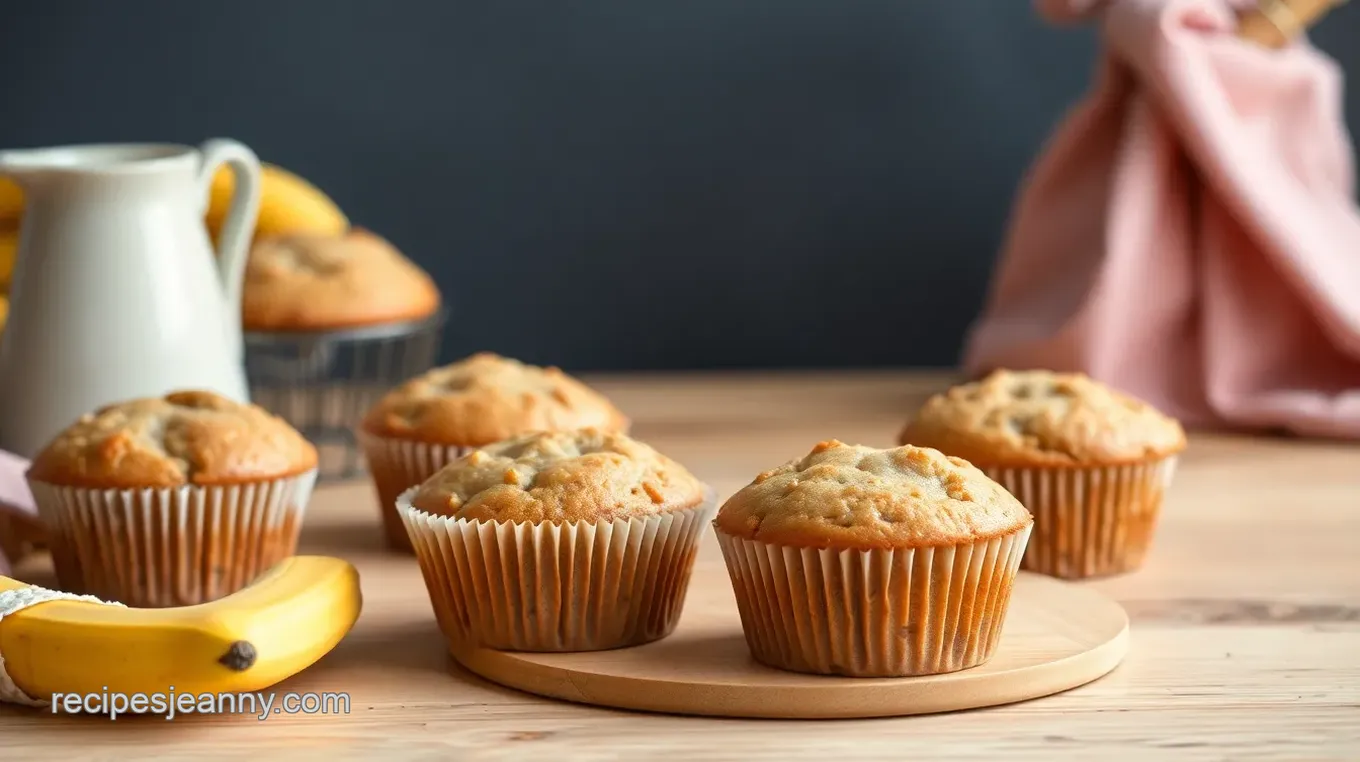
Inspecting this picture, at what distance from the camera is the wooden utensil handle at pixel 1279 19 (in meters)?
1.97

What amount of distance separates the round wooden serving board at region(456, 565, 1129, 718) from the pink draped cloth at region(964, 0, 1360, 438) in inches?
31.9

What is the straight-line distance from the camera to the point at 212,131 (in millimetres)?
2254

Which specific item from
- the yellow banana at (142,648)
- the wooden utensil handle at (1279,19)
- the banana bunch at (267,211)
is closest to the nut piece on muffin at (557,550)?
the yellow banana at (142,648)

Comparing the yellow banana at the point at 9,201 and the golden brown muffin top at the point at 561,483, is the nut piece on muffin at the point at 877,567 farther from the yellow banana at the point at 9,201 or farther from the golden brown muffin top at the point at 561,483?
the yellow banana at the point at 9,201

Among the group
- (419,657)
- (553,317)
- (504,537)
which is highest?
(504,537)

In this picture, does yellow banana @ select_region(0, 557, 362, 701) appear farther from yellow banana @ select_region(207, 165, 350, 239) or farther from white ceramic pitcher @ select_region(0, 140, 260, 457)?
yellow banana @ select_region(207, 165, 350, 239)

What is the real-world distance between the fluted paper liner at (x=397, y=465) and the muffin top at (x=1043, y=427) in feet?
1.26

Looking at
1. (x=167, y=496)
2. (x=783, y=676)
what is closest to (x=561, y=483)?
(x=783, y=676)

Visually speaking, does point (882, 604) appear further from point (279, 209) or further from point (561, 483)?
point (279, 209)

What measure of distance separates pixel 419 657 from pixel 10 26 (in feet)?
4.61

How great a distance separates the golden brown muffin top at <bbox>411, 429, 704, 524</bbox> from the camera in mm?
1104

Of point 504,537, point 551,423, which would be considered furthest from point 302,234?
point 504,537

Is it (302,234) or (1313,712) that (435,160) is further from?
(1313,712)

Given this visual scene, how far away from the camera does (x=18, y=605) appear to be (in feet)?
3.31
